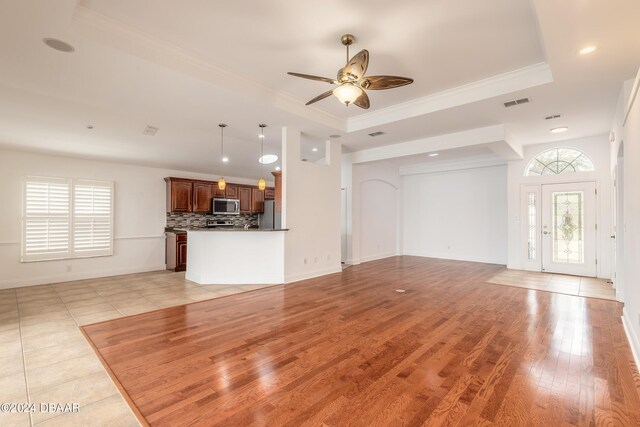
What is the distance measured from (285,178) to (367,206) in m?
3.73

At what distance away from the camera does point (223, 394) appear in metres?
2.13

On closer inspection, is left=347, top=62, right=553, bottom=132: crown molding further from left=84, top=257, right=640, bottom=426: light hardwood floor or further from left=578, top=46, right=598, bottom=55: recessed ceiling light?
left=84, top=257, right=640, bottom=426: light hardwood floor

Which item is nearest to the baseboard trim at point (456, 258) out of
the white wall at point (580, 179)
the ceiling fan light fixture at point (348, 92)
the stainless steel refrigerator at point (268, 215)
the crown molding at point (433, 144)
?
the white wall at point (580, 179)

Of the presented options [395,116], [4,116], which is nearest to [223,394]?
[395,116]

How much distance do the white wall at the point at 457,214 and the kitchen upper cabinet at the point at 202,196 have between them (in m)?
6.24

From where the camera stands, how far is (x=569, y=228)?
6.48 m

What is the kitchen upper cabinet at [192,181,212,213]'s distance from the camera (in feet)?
25.8

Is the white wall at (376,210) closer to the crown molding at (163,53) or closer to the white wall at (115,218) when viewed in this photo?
the crown molding at (163,53)

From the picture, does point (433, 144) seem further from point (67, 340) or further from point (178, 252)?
point (67, 340)

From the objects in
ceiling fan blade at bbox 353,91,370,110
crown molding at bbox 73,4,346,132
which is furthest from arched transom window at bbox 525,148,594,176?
crown molding at bbox 73,4,346,132

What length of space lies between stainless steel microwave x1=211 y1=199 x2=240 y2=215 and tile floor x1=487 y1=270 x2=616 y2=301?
261 inches

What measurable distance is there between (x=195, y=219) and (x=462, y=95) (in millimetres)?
7106

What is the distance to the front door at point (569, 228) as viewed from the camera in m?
6.20

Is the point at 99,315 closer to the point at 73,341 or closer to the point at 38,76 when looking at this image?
the point at 73,341
